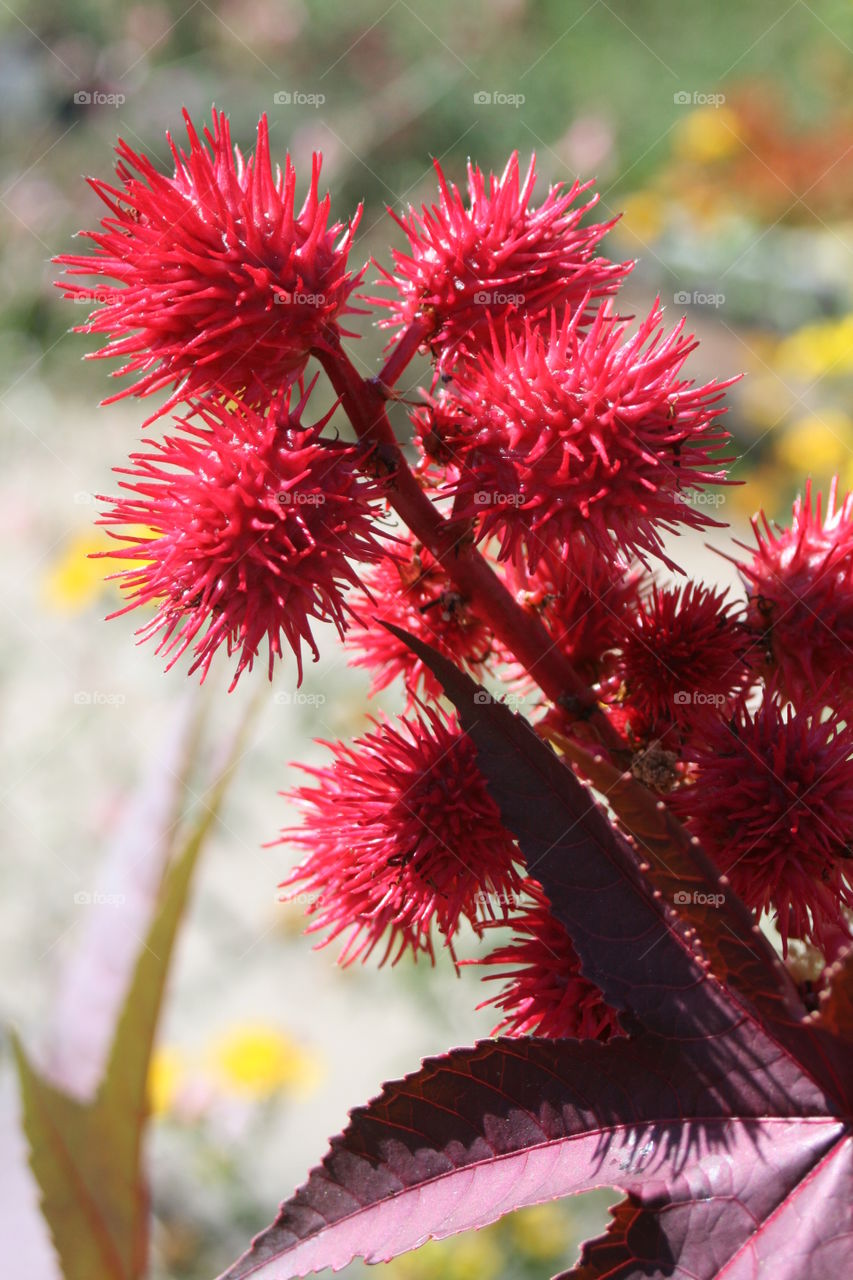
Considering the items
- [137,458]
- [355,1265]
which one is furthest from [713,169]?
[137,458]

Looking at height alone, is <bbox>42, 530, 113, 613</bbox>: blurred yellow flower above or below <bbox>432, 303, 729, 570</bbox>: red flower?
above

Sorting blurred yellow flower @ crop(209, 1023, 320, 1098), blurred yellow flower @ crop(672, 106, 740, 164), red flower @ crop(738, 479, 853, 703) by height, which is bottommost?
red flower @ crop(738, 479, 853, 703)

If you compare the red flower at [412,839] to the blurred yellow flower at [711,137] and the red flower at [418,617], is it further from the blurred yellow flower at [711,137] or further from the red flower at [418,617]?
the blurred yellow flower at [711,137]

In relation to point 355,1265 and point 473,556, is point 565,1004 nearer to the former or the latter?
point 473,556

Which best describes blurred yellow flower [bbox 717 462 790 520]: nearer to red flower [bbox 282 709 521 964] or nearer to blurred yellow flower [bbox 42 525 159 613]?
blurred yellow flower [bbox 42 525 159 613]

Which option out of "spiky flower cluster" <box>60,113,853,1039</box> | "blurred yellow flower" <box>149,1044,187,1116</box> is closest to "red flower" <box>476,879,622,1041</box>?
"spiky flower cluster" <box>60,113,853,1039</box>

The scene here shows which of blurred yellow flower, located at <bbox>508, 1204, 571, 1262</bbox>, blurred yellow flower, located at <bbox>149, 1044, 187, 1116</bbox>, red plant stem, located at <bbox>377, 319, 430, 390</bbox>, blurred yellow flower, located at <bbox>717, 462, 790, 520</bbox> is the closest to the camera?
red plant stem, located at <bbox>377, 319, 430, 390</bbox>

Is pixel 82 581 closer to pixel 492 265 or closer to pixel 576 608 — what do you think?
pixel 576 608
